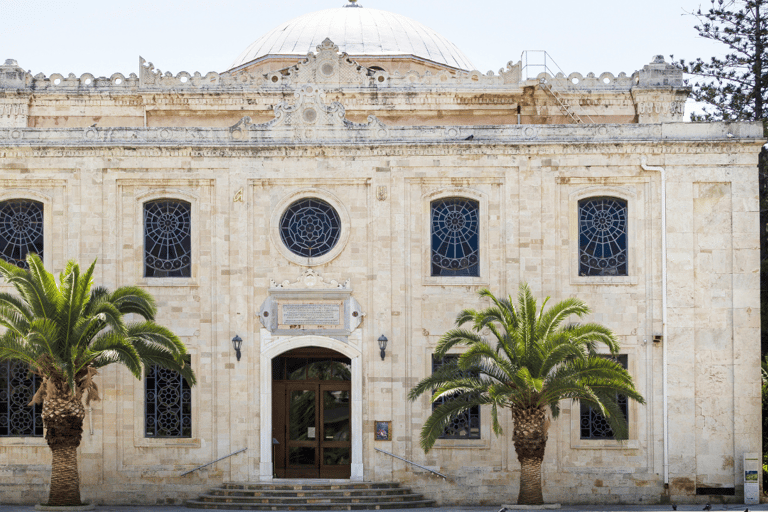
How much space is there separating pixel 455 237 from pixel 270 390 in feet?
18.2

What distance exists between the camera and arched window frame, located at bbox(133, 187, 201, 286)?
2444 cm

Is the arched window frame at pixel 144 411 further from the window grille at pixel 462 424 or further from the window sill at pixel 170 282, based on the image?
the window grille at pixel 462 424

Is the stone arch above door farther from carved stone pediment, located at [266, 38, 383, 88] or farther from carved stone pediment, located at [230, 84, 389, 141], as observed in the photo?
carved stone pediment, located at [266, 38, 383, 88]

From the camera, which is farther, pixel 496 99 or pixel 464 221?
pixel 496 99

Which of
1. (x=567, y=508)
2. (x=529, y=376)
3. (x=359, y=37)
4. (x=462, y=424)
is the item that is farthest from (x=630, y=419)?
(x=359, y=37)

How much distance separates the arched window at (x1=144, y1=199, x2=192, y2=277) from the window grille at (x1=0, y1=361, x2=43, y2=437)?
12.1ft

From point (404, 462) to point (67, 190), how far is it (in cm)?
1005

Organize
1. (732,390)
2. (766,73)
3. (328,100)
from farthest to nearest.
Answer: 1. (766,73)
2. (328,100)
3. (732,390)

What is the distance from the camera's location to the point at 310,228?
24750mm

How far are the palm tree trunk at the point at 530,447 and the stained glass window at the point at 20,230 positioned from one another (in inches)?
463

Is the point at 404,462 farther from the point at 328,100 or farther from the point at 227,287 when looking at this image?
the point at 328,100

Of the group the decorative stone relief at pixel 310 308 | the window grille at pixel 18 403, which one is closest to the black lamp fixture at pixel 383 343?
the decorative stone relief at pixel 310 308

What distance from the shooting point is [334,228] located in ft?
81.1

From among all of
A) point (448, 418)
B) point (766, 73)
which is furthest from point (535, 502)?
point (766, 73)
